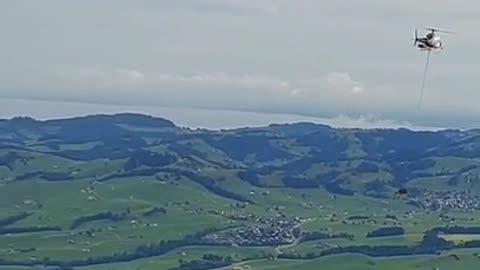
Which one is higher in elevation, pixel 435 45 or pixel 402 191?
pixel 435 45

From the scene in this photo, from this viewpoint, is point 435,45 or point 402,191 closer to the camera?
point 435,45
